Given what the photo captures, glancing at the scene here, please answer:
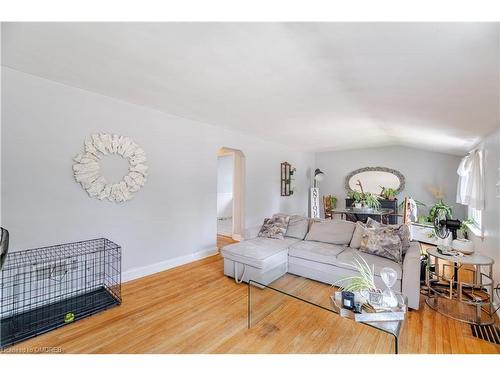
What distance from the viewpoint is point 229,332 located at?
1.91 m

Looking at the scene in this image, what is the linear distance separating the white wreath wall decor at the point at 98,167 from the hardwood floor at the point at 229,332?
48.7 inches

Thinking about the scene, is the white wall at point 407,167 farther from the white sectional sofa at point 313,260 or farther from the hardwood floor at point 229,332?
the hardwood floor at point 229,332

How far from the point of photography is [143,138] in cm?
302

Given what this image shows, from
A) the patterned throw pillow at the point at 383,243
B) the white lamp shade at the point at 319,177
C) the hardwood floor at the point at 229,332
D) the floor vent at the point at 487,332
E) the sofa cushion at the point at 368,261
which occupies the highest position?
the white lamp shade at the point at 319,177

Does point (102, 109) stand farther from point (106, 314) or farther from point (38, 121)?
point (106, 314)

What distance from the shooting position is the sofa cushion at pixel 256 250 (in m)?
2.72

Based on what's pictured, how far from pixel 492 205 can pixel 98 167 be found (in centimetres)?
448

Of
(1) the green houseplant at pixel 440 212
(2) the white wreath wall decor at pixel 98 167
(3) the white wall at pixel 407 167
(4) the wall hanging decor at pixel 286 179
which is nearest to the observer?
(2) the white wreath wall decor at pixel 98 167

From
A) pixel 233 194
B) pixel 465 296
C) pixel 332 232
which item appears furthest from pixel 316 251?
pixel 233 194

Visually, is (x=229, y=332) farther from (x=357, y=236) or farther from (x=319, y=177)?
(x=319, y=177)

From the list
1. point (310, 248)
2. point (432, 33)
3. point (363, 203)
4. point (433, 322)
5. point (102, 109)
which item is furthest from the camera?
point (363, 203)

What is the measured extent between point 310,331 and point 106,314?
1.89 metres

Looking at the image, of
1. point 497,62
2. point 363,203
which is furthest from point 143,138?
point 363,203

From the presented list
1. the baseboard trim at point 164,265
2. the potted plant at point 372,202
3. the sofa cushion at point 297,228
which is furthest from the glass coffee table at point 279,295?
the potted plant at point 372,202
